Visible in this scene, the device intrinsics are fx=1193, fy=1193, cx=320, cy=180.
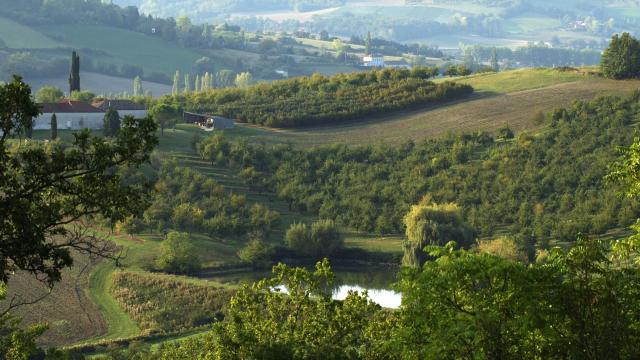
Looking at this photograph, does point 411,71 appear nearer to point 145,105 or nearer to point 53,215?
point 145,105

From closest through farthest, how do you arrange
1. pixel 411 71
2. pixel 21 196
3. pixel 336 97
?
pixel 21 196, pixel 336 97, pixel 411 71

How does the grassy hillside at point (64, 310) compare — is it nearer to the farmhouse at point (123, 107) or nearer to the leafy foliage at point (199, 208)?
Answer: the leafy foliage at point (199, 208)

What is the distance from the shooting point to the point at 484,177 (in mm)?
95750

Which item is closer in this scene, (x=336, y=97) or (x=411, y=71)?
(x=336, y=97)

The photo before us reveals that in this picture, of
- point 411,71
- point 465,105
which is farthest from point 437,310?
point 411,71

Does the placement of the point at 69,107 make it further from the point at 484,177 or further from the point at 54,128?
the point at 484,177

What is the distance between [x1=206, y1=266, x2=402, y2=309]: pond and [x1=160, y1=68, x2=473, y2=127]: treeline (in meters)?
36.9

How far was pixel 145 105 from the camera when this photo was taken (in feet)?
392

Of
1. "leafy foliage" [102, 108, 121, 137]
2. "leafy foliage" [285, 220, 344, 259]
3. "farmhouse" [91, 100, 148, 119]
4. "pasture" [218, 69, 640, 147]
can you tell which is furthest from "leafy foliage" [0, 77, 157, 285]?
"farmhouse" [91, 100, 148, 119]

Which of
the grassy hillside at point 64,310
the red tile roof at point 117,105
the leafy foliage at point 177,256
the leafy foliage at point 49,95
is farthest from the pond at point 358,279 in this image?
the leafy foliage at point 49,95

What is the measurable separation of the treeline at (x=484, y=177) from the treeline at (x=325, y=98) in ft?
38.6

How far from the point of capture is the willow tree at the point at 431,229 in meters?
81.6

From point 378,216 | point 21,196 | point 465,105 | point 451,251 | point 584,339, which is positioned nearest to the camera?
point 21,196

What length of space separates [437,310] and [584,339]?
9.89 feet
